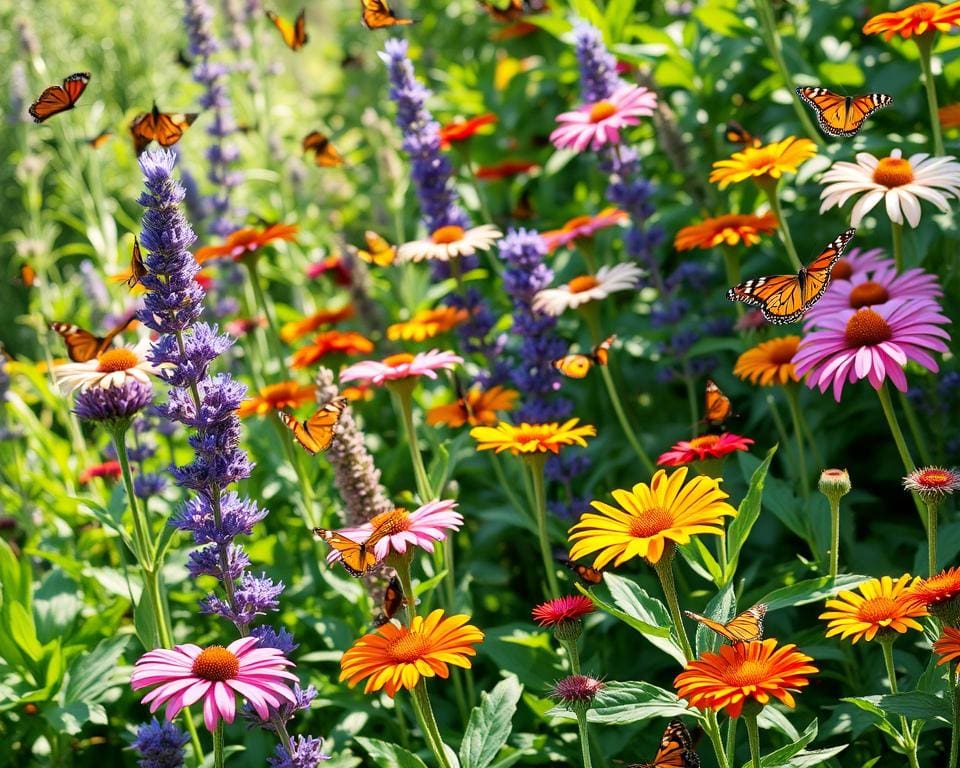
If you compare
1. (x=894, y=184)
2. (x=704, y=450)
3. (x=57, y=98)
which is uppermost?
(x=57, y=98)

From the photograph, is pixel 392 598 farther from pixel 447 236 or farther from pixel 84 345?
pixel 447 236

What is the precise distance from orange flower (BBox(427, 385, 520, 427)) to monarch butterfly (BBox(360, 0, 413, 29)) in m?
1.67

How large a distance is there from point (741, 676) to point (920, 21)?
198 cm

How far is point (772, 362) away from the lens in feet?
9.87

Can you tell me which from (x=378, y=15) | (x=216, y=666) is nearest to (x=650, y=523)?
(x=216, y=666)

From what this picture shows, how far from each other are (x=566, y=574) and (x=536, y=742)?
0.68 metres

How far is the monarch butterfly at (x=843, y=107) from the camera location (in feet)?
9.89

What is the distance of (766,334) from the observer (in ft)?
11.2

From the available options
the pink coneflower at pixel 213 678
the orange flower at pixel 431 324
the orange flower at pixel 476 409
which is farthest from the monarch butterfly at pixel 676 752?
the orange flower at pixel 431 324

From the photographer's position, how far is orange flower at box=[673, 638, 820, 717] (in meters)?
1.90

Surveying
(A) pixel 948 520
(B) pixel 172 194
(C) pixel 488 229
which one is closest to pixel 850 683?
(A) pixel 948 520

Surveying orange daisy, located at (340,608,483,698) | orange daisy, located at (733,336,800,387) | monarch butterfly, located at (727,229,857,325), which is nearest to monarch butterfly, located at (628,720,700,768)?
orange daisy, located at (340,608,483,698)

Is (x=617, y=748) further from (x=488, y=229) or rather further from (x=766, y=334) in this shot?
(x=488, y=229)

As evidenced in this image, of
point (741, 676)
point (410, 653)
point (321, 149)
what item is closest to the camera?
A: point (741, 676)
